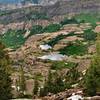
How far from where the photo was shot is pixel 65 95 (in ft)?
317

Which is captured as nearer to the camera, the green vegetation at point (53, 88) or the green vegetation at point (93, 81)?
the green vegetation at point (93, 81)

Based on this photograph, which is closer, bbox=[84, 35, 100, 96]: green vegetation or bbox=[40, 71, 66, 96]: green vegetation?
bbox=[84, 35, 100, 96]: green vegetation

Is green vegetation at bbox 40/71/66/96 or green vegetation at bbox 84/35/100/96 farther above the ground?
green vegetation at bbox 84/35/100/96

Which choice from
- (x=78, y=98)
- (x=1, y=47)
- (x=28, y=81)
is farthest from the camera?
(x=28, y=81)

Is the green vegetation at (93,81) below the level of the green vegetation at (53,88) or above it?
above

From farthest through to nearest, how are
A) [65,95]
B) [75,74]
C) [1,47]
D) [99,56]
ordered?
1. [75,74]
2. [1,47]
3. [99,56]
4. [65,95]

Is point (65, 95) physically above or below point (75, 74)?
above

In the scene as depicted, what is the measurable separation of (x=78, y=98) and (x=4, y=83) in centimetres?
2934

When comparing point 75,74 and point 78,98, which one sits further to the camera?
point 75,74

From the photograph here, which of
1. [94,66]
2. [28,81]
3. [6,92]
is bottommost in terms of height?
[28,81]

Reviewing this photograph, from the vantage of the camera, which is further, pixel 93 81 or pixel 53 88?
pixel 53 88

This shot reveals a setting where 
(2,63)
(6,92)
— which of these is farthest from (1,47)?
(6,92)

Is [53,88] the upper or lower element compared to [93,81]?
lower

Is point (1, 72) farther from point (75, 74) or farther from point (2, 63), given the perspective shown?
point (75, 74)
